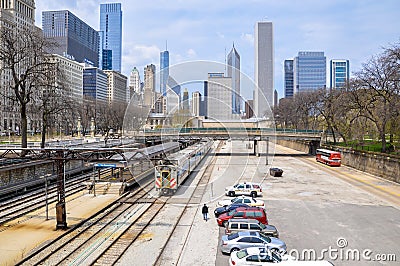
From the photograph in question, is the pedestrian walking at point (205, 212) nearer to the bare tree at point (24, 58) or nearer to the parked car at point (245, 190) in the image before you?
the parked car at point (245, 190)

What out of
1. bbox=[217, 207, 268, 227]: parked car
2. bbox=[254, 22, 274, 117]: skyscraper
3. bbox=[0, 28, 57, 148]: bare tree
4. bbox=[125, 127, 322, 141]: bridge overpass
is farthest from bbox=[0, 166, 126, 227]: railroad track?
bbox=[254, 22, 274, 117]: skyscraper

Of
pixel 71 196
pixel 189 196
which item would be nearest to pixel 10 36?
pixel 71 196

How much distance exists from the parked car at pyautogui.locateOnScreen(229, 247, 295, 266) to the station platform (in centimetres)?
Answer: 929

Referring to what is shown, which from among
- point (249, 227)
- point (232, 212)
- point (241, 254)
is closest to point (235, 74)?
point (232, 212)

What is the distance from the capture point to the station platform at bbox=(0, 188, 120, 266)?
16048 millimetres

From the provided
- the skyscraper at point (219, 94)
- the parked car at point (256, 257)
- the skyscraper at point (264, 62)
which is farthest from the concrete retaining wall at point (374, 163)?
the parked car at point (256, 257)

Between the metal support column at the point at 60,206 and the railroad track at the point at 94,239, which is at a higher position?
the metal support column at the point at 60,206

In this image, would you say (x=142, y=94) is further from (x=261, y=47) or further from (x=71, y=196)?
(x=261, y=47)

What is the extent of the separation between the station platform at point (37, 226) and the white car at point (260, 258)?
30.6 ft

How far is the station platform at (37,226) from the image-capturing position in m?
16.0

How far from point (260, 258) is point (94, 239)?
867 cm

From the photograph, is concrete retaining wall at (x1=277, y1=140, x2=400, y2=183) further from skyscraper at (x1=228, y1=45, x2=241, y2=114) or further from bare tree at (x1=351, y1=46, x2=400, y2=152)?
skyscraper at (x1=228, y1=45, x2=241, y2=114)

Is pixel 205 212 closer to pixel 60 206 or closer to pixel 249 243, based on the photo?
pixel 249 243

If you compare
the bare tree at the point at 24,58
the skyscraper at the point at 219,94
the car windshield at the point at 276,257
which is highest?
the bare tree at the point at 24,58
